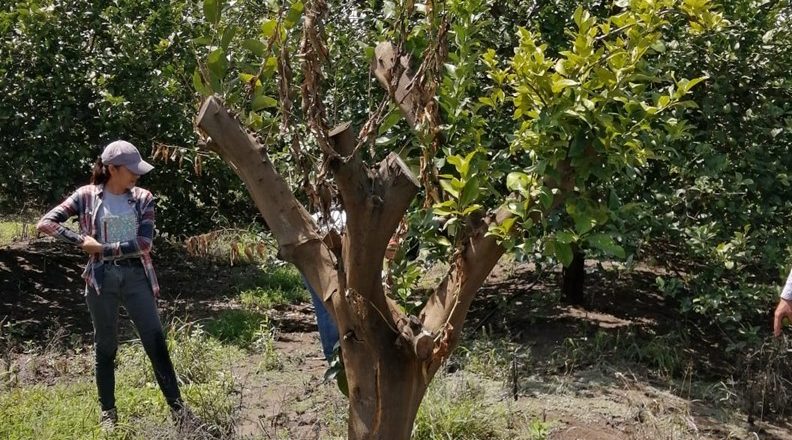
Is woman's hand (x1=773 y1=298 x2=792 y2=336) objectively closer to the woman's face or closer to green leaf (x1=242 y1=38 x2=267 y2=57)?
green leaf (x1=242 y1=38 x2=267 y2=57)

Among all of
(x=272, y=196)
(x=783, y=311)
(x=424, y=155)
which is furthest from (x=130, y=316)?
(x=783, y=311)

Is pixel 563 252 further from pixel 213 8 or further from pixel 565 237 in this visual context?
pixel 213 8

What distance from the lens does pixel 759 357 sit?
5.61 meters

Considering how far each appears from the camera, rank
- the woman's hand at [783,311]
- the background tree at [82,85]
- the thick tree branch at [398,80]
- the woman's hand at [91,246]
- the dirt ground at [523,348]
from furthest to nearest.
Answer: the background tree at [82,85]
the dirt ground at [523,348]
the woman's hand at [91,246]
the woman's hand at [783,311]
the thick tree branch at [398,80]

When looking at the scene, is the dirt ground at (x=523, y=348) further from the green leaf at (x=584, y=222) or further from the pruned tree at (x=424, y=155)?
the green leaf at (x=584, y=222)

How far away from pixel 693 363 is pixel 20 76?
560 cm

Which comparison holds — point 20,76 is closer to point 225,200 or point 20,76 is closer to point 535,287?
point 225,200

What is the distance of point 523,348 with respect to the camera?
20.4ft

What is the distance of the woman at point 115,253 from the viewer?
170 inches

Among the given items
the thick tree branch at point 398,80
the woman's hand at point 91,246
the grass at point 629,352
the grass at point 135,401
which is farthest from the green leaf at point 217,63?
the grass at point 629,352

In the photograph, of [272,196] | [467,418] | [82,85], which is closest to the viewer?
[272,196]

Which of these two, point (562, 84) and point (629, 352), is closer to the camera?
point (562, 84)

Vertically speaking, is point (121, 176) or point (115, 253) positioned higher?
point (121, 176)

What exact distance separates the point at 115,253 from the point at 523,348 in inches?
122
